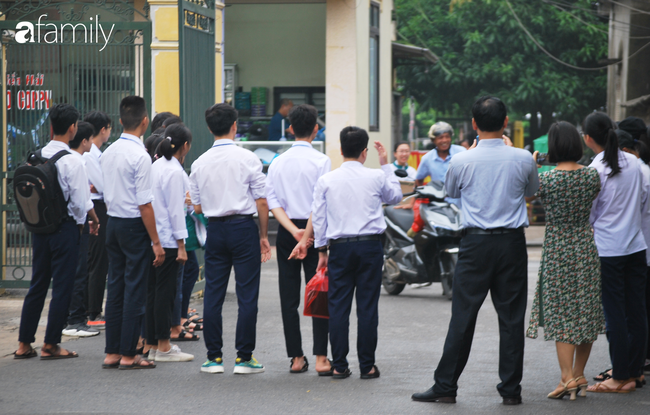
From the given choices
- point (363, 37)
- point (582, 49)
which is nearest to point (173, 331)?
point (363, 37)

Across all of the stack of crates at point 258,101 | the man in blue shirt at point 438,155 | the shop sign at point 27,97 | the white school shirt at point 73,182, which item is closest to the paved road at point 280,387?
the white school shirt at point 73,182

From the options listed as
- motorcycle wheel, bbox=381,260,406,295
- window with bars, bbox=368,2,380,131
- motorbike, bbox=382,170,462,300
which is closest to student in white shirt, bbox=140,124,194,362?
motorbike, bbox=382,170,462,300

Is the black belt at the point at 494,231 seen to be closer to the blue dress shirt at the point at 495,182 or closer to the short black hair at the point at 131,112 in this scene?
the blue dress shirt at the point at 495,182

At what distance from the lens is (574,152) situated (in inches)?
210

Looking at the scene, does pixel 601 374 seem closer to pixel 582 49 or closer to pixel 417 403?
pixel 417 403

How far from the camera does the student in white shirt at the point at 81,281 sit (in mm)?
7180

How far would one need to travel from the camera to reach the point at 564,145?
5.33 m

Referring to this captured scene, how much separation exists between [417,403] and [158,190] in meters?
2.49

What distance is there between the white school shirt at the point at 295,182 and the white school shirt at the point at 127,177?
34.9 inches

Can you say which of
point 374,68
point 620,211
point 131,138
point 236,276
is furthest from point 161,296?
point 374,68

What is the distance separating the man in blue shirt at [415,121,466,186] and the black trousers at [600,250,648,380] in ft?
14.4

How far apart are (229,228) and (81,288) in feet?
6.99

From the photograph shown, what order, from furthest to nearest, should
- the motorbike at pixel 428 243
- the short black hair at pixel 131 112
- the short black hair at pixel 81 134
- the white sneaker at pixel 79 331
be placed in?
1. the motorbike at pixel 428 243
2. the white sneaker at pixel 79 331
3. the short black hair at pixel 81 134
4. the short black hair at pixel 131 112
